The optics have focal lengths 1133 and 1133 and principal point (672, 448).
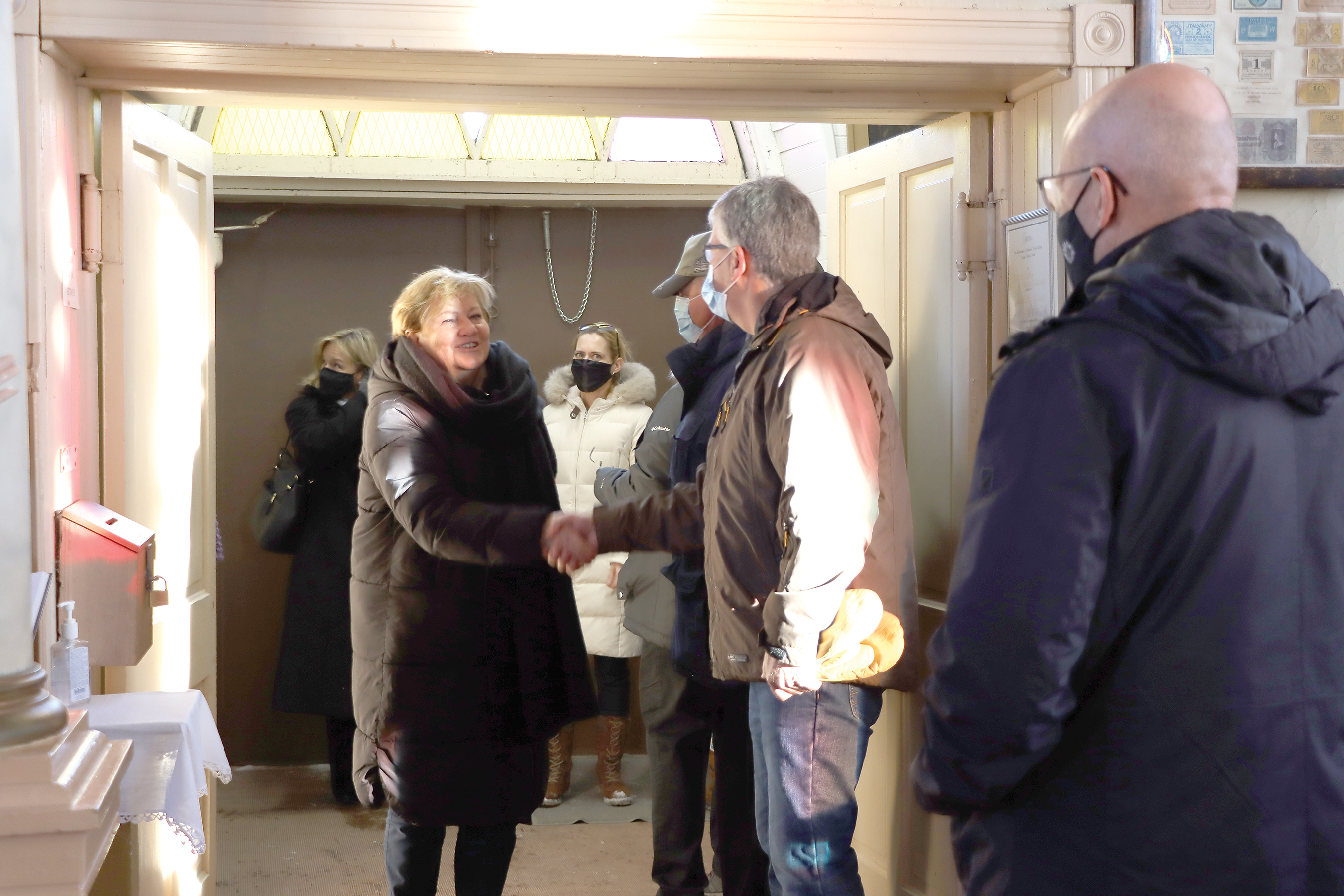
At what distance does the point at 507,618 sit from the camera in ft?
8.96

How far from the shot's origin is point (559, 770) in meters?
4.53

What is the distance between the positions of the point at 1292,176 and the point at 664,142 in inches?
121

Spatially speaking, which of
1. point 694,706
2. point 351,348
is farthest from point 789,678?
point 351,348

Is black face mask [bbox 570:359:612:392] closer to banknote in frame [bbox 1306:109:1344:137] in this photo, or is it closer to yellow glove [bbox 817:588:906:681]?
yellow glove [bbox 817:588:906:681]

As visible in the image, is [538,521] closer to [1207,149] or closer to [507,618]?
[507,618]

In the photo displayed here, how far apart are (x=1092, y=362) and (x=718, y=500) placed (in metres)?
1.18

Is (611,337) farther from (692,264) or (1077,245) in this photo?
(1077,245)

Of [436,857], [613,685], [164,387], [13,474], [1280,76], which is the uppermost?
[1280,76]

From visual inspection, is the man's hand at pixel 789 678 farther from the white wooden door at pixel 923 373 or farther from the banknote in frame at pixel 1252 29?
the banknote in frame at pixel 1252 29

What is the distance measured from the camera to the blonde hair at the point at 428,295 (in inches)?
111

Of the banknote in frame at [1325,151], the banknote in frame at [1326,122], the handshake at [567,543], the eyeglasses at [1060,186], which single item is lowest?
the handshake at [567,543]

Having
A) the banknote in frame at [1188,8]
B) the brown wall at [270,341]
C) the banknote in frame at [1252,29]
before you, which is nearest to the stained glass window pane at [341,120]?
the brown wall at [270,341]

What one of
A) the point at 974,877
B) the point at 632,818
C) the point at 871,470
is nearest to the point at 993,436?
the point at 974,877

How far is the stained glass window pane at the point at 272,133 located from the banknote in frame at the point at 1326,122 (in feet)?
12.2
